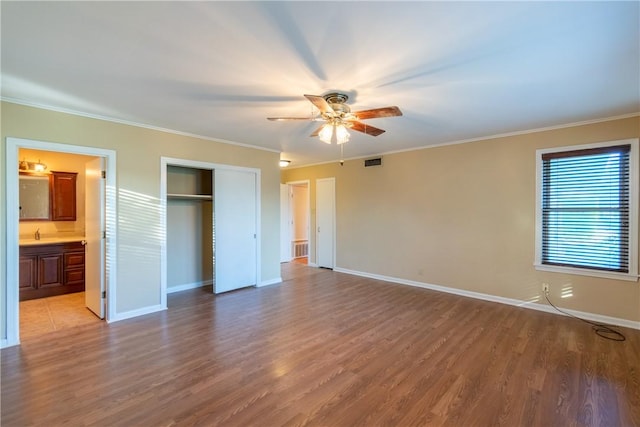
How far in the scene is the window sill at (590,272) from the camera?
3.56m

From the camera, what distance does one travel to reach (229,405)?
2.14m

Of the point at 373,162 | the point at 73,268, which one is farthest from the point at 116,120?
the point at 373,162

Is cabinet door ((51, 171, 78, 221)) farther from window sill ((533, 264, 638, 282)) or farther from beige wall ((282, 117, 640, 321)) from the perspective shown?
window sill ((533, 264, 638, 282))

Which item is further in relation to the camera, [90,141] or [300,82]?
[90,141]

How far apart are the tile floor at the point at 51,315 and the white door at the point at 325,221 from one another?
175 inches

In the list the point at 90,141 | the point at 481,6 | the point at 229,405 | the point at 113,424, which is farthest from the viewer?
the point at 90,141

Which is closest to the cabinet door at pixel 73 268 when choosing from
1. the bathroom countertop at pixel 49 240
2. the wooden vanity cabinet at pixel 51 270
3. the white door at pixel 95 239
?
the wooden vanity cabinet at pixel 51 270

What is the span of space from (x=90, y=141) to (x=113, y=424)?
3103mm

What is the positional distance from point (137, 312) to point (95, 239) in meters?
1.10

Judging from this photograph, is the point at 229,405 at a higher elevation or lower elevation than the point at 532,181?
lower

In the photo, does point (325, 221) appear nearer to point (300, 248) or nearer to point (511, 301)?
point (300, 248)

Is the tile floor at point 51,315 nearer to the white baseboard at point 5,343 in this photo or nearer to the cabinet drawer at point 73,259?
the white baseboard at point 5,343

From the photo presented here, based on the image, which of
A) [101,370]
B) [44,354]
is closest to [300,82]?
[101,370]

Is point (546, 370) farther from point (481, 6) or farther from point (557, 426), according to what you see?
point (481, 6)
